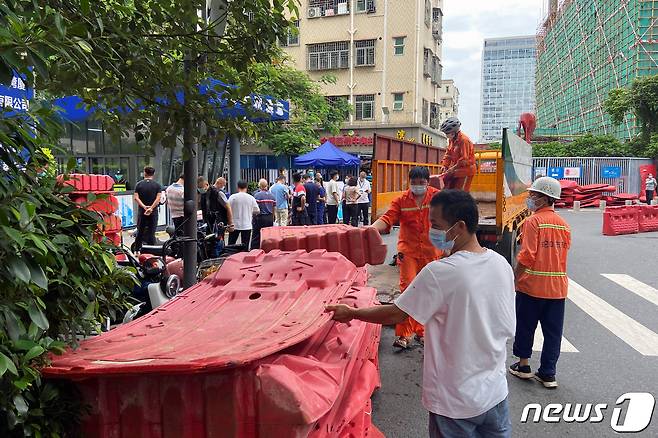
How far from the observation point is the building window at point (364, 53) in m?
31.8

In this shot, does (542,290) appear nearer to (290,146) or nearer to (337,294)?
(337,294)

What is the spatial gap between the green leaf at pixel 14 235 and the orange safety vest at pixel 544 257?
150 inches

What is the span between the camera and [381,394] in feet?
14.5

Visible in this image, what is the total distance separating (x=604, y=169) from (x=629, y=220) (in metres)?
13.6

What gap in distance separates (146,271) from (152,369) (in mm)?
3383

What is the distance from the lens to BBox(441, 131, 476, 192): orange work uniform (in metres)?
7.31

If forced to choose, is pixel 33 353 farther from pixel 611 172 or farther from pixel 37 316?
pixel 611 172

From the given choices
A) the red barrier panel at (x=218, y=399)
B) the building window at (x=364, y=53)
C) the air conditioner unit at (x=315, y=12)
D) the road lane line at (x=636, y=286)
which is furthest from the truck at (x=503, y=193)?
the air conditioner unit at (x=315, y=12)

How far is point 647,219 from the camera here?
15.5m

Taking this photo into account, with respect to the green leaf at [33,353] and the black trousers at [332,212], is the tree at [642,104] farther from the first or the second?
the green leaf at [33,353]

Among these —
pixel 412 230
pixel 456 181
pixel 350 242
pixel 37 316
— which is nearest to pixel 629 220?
pixel 456 181

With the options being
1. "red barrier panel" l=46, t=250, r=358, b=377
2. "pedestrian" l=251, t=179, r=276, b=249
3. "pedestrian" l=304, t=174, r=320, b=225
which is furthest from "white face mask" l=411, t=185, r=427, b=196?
"pedestrian" l=304, t=174, r=320, b=225

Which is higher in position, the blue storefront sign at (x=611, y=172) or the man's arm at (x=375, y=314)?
the blue storefront sign at (x=611, y=172)

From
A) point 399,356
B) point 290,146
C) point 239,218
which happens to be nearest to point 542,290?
point 399,356
